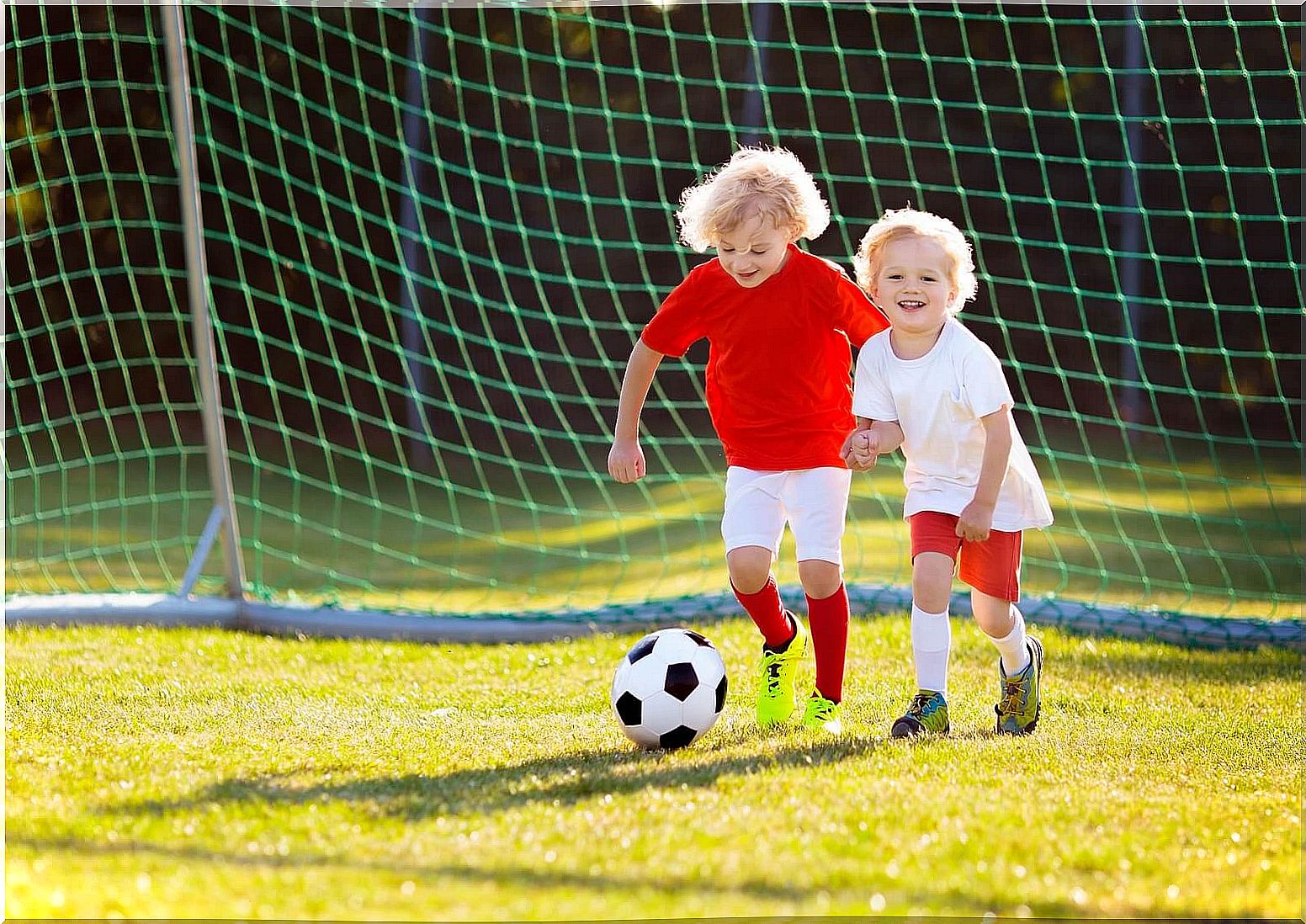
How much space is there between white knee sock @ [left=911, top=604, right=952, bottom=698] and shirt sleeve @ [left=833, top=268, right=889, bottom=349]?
2.03 feet

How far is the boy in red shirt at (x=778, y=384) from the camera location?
117 inches

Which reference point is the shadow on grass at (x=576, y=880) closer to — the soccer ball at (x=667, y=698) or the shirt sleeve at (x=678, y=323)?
the soccer ball at (x=667, y=698)

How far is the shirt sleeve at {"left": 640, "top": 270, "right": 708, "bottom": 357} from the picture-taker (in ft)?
10.2

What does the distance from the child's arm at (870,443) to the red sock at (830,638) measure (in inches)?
13.1

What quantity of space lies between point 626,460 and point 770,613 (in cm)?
48

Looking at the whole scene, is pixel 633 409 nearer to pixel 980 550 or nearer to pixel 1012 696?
pixel 980 550

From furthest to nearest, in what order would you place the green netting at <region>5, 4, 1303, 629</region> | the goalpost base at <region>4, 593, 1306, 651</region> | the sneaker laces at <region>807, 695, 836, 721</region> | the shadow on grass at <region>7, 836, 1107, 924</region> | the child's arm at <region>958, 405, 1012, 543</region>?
1. the green netting at <region>5, 4, 1303, 629</region>
2. the goalpost base at <region>4, 593, 1306, 651</region>
3. the sneaker laces at <region>807, 695, 836, 721</region>
4. the child's arm at <region>958, 405, 1012, 543</region>
5. the shadow on grass at <region>7, 836, 1107, 924</region>

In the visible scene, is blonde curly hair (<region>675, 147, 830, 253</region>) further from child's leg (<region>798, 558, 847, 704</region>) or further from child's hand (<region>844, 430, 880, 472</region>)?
child's leg (<region>798, 558, 847, 704</region>)

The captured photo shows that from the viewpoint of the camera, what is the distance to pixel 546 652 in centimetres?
418

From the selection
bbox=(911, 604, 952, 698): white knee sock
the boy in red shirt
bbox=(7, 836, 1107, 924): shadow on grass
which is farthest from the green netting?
bbox=(7, 836, 1107, 924): shadow on grass

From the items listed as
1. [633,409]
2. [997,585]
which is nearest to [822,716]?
[997,585]

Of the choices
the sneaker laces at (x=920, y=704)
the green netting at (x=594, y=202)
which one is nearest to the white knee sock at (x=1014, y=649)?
the sneaker laces at (x=920, y=704)

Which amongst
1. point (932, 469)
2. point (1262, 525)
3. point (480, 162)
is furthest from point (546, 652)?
point (480, 162)

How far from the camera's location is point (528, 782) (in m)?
2.55
